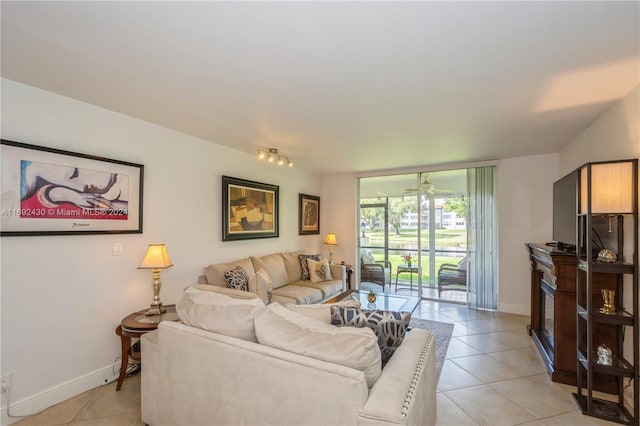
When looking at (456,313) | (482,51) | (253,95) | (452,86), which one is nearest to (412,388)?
(482,51)

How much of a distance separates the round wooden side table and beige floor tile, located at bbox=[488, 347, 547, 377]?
3258mm

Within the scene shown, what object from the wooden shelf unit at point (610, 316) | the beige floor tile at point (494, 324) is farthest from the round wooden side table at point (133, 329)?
the beige floor tile at point (494, 324)

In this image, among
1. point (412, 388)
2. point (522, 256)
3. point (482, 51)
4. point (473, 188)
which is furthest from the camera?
point (473, 188)

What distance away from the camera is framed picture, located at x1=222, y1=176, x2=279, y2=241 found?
12.7 feet

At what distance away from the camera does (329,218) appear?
618 cm

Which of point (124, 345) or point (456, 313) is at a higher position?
point (124, 345)

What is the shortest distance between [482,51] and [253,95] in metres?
1.59

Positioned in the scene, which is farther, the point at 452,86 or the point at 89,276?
the point at 89,276

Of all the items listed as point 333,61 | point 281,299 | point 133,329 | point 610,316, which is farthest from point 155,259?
point 610,316

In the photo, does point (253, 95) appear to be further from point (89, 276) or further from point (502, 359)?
point (502, 359)

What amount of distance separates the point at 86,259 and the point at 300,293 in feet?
7.67

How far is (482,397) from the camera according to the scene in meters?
2.41

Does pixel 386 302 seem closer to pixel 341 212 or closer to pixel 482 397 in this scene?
pixel 482 397

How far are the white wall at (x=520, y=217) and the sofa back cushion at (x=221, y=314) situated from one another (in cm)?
436
